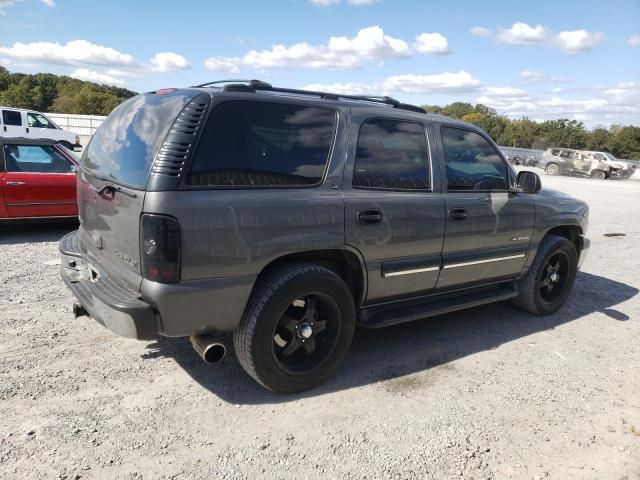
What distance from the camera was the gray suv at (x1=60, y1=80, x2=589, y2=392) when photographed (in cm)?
268

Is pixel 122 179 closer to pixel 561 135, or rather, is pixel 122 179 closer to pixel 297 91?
pixel 297 91

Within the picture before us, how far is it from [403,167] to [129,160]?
76.8 inches

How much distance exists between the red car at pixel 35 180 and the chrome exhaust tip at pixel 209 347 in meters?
5.26

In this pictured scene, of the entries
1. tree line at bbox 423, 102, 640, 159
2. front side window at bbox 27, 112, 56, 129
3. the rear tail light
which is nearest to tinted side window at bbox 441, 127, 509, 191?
the rear tail light

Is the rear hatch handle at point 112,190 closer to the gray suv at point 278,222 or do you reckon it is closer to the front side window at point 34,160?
the gray suv at point 278,222

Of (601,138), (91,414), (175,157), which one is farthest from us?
(601,138)

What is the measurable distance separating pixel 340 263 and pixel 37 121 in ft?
69.2

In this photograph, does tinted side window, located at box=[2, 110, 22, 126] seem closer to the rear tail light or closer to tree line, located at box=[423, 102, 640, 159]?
the rear tail light

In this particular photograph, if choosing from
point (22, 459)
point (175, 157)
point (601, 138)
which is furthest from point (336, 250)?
point (601, 138)

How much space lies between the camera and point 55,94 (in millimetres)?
77250

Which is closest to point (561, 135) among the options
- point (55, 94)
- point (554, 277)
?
point (554, 277)

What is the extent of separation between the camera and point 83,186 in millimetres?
3494

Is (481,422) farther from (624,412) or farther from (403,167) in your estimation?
(403,167)

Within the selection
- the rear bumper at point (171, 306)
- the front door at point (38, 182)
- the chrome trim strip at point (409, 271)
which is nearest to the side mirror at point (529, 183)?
the chrome trim strip at point (409, 271)
